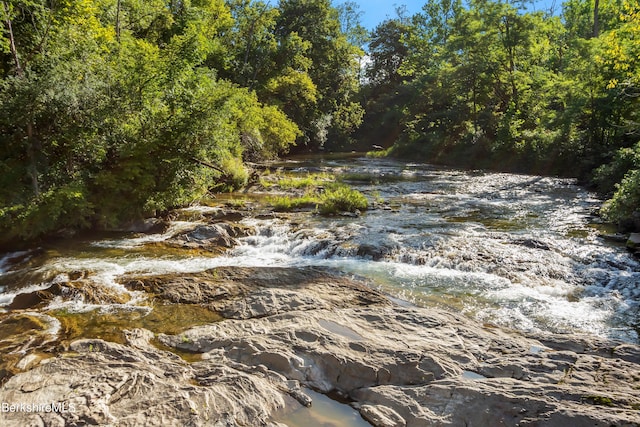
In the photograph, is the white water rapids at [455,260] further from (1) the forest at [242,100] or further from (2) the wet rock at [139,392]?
(2) the wet rock at [139,392]

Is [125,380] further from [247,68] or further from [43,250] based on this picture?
[247,68]

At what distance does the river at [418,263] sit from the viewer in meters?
7.06

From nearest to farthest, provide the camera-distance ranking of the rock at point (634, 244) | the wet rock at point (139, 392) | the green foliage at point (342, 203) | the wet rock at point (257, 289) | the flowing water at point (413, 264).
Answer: the wet rock at point (139, 392), the flowing water at point (413, 264), the wet rock at point (257, 289), the rock at point (634, 244), the green foliage at point (342, 203)

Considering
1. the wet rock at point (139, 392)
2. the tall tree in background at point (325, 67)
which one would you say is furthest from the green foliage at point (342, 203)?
the tall tree in background at point (325, 67)

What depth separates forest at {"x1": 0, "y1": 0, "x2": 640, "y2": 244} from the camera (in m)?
10.9

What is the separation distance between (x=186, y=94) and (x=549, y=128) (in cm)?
2396

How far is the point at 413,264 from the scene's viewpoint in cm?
1029

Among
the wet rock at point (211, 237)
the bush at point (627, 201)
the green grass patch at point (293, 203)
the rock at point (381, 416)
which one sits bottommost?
the rock at point (381, 416)

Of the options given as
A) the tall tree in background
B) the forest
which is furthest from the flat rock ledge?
the tall tree in background

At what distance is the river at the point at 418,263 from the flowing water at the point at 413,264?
28 millimetres

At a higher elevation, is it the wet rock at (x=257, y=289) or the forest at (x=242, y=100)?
the forest at (x=242, y=100)

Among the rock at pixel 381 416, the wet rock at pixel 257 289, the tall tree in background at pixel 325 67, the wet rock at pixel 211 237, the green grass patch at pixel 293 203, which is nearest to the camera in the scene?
the rock at pixel 381 416

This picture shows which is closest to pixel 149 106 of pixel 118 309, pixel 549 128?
pixel 118 309

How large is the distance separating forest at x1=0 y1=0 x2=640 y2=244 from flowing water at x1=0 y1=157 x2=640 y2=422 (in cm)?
170
